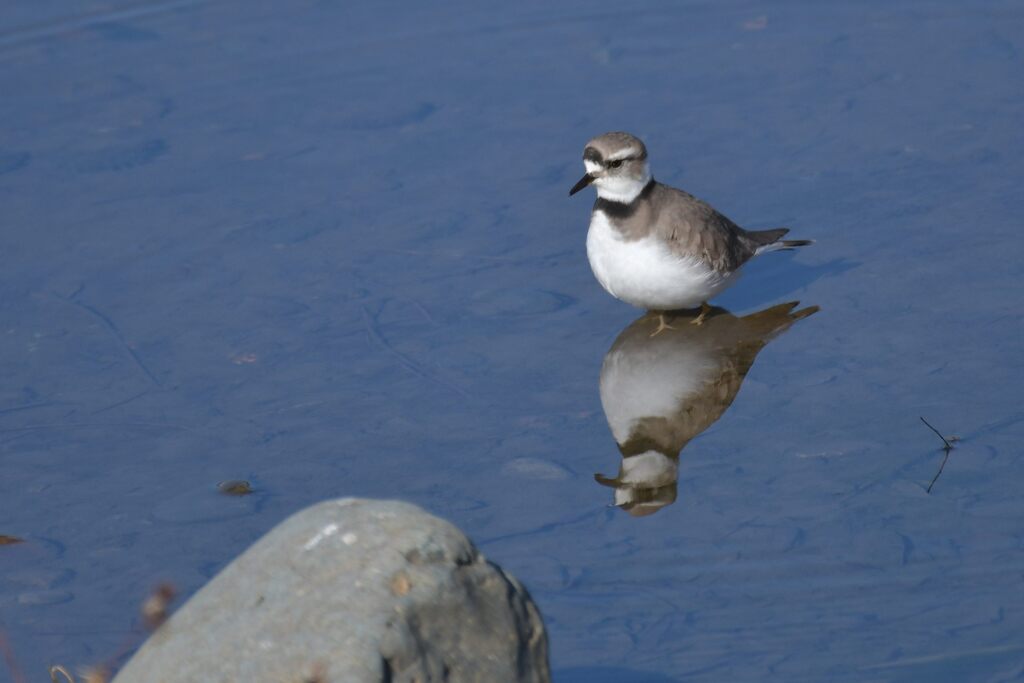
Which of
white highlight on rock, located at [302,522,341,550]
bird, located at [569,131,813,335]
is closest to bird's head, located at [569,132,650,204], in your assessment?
bird, located at [569,131,813,335]

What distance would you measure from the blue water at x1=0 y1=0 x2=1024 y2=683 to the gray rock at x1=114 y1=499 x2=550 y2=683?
115cm

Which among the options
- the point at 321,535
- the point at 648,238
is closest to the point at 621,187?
the point at 648,238

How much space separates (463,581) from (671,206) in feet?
13.0

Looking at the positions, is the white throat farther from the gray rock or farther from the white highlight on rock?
the white highlight on rock

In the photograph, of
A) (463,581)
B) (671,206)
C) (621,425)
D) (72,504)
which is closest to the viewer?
(463,581)

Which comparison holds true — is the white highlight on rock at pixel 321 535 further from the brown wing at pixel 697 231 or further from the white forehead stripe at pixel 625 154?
the white forehead stripe at pixel 625 154

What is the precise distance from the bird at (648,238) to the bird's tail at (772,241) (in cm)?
21

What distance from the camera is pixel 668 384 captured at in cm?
751

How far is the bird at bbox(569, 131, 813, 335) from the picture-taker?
7.66 m

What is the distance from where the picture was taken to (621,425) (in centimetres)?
713

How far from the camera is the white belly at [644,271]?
7.65 meters

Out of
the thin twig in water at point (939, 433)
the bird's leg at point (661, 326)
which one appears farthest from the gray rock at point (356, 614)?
the bird's leg at point (661, 326)

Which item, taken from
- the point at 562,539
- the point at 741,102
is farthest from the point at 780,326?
the point at 741,102

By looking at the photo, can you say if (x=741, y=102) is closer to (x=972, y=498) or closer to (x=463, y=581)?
(x=972, y=498)
